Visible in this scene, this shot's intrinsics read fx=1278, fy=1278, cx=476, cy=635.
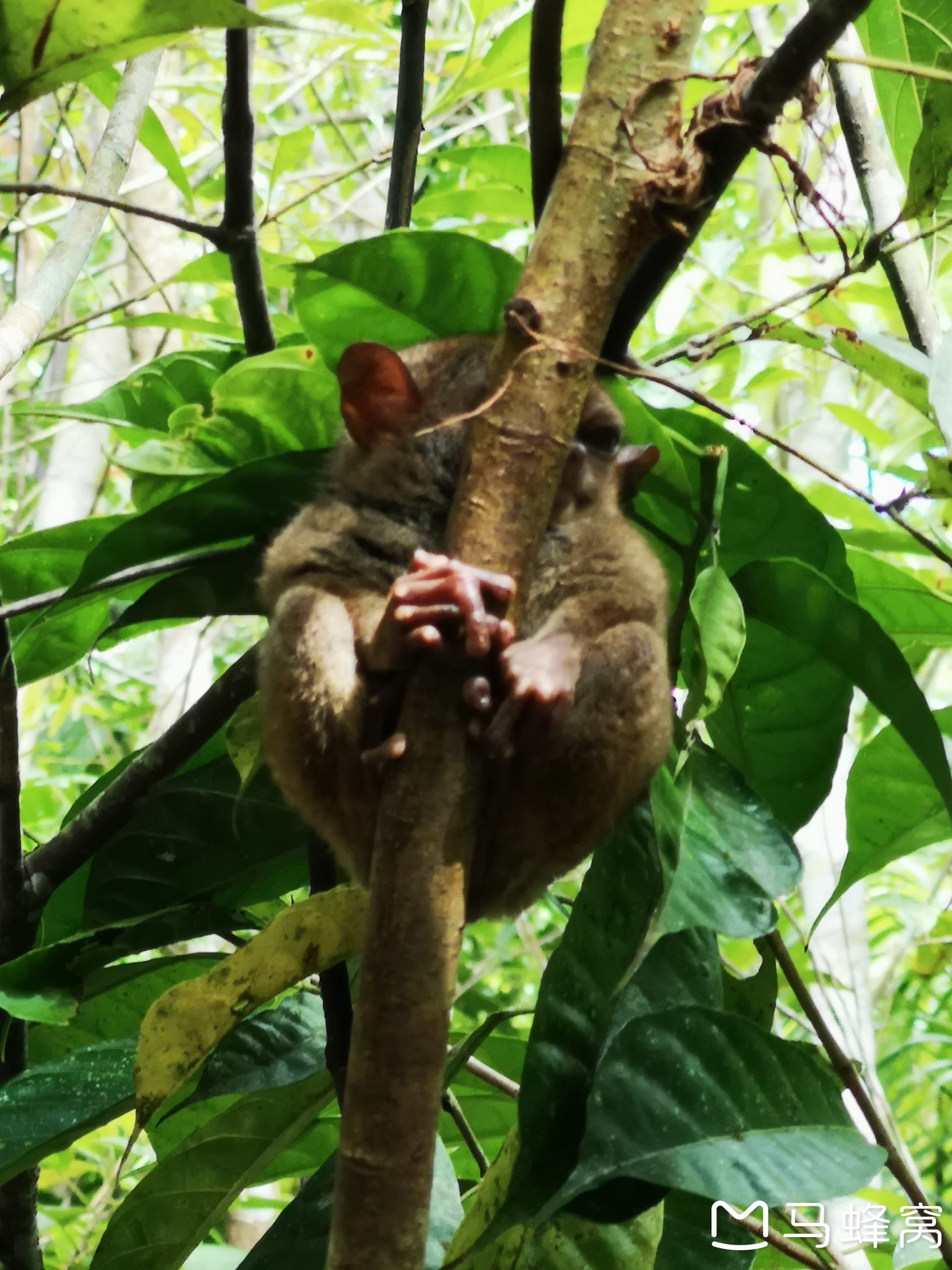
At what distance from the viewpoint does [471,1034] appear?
1.62 meters

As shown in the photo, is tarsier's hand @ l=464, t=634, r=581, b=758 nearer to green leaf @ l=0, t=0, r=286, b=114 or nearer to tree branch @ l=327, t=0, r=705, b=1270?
tree branch @ l=327, t=0, r=705, b=1270

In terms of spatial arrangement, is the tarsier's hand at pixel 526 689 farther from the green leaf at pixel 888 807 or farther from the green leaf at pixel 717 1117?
the green leaf at pixel 888 807

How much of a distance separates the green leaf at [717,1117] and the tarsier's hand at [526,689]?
320 mm

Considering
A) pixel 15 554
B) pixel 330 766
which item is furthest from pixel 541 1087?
pixel 15 554

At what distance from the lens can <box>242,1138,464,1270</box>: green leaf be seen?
146 centimetres

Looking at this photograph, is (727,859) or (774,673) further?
(774,673)

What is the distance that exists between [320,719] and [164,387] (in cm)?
86

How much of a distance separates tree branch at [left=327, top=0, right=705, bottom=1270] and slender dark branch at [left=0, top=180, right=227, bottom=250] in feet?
1.94

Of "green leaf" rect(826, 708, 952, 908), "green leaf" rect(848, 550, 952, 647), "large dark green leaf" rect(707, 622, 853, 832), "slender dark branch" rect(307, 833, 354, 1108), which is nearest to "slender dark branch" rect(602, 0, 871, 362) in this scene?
"large dark green leaf" rect(707, 622, 853, 832)

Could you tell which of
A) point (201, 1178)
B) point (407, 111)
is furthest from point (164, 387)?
point (201, 1178)

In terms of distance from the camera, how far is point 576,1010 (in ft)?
4.47

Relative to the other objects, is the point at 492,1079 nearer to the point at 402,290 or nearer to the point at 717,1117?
the point at 717,1117

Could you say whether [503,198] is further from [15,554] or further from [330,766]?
[330,766]

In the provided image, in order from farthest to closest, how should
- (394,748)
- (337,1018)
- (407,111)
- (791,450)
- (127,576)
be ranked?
(407,111) < (127,576) < (337,1018) < (791,450) < (394,748)
